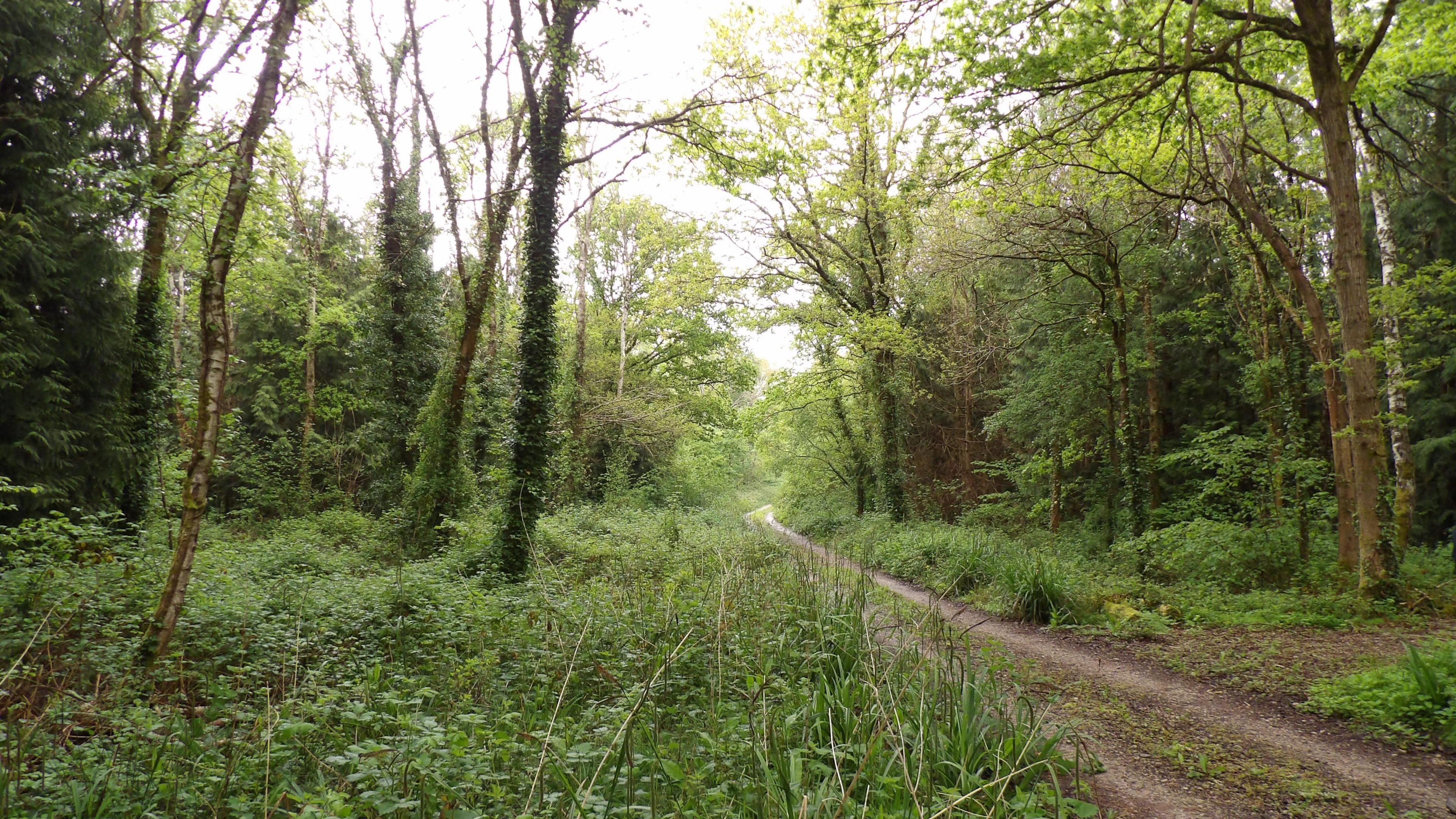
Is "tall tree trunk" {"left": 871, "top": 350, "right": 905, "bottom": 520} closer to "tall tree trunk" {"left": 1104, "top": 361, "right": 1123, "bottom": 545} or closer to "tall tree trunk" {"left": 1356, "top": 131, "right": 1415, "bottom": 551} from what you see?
"tall tree trunk" {"left": 1104, "top": 361, "right": 1123, "bottom": 545}

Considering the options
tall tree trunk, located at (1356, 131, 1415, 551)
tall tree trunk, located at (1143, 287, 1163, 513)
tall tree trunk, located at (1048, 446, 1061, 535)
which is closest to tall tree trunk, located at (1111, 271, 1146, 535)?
tall tree trunk, located at (1143, 287, 1163, 513)

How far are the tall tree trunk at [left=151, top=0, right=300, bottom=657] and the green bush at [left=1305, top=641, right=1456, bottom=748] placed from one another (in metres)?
8.20

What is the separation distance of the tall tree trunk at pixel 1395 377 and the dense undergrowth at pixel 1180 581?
2.63 ft

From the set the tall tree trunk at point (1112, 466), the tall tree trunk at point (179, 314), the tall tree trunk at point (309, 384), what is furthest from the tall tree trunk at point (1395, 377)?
the tall tree trunk at point (309, 384)

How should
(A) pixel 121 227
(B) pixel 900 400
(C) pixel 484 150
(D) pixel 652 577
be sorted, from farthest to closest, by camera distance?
(B) pixel 900 400 → (C) pixel 484 150 → (A) pixel 121 227 → (D) pixel 652 577

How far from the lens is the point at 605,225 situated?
77.3ft

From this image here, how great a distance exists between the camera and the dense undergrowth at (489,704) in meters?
2.51

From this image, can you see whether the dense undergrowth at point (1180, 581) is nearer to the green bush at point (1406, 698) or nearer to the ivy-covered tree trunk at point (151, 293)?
the green bush at point (1406, 698)

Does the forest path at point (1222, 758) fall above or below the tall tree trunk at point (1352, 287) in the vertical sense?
below

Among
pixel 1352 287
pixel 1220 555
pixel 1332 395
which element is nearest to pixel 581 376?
pixel 1220 555

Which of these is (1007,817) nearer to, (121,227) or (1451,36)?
(1451,36)

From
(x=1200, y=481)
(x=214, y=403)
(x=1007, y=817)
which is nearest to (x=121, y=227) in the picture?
(x=214, y=403)

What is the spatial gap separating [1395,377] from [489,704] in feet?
40.3

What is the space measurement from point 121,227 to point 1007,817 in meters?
13.4
